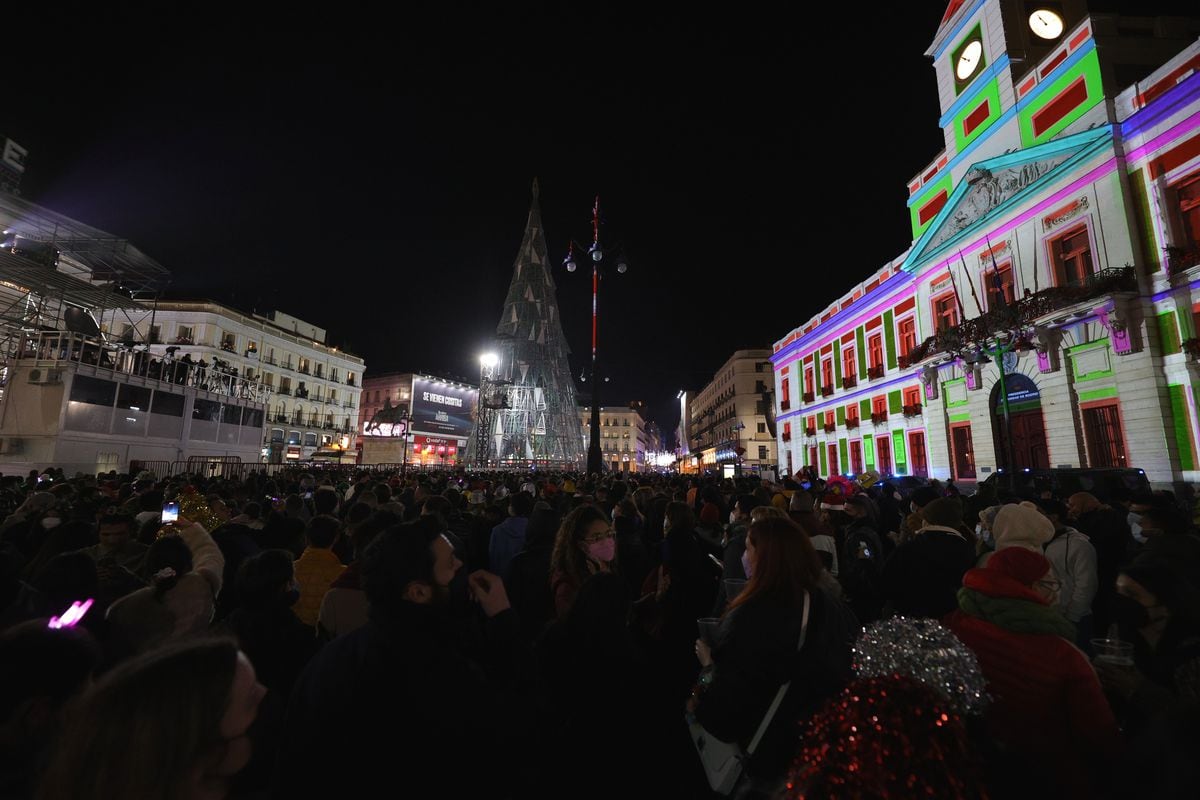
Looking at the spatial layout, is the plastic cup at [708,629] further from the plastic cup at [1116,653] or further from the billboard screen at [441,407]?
the billboard screen at [441,407]

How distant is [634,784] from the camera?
343cm

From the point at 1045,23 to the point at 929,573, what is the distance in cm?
2935

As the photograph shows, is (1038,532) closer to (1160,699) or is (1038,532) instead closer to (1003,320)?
(1160,699)

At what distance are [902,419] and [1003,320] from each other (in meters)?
9.42

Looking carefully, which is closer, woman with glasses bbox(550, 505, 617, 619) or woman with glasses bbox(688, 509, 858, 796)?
woman with glasses bbox(688, 509, 858, 796)

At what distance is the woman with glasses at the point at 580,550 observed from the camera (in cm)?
360

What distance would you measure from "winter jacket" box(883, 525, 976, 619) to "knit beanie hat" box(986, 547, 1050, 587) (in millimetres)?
1888

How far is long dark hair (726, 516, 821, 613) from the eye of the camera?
249 cm

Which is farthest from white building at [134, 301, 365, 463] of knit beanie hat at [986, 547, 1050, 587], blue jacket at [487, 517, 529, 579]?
knit beanie hat at [986, 547, 1050, 587]

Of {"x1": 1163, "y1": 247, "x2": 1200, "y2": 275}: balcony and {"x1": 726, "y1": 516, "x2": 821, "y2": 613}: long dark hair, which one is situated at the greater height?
{"x1": 1163, "y1": 247, "x2": 1200, "y2": 275}: balcony

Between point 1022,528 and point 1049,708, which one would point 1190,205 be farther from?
point 1049,708

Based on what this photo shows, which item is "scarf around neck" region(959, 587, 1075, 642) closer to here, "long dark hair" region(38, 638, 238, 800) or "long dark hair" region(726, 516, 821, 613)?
"long dark hair" region(726, 516, 821, 613)

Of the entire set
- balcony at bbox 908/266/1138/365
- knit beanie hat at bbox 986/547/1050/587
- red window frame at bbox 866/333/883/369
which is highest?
red window frame at bbox 866/333/883/369

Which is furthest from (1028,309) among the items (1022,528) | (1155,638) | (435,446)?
(435,446)
